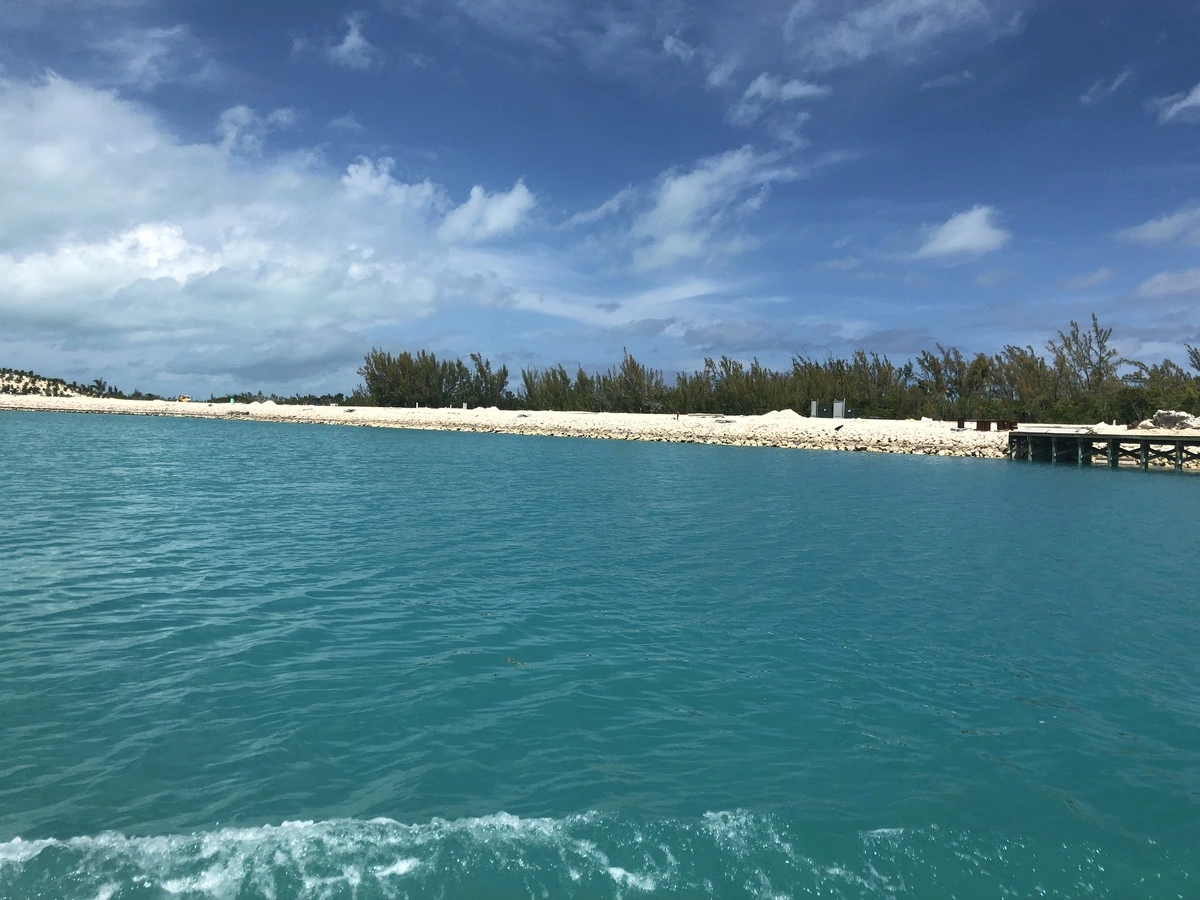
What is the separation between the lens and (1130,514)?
2161 centimetres

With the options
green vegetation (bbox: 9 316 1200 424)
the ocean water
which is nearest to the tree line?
green vegetation (bbox: 9 316 1200 424)

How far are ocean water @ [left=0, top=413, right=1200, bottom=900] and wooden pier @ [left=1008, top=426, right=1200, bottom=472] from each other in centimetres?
2965

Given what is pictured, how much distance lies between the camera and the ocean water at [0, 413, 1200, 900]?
482 centimetres

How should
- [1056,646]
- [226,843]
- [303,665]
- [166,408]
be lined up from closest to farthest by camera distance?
[226,843] < [303,665] < [1056,646] < [166,408]

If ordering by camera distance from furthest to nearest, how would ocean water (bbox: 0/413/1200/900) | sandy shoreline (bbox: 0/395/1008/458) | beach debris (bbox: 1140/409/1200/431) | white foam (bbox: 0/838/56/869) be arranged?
sandy shoreline (bbox: 0/395/1008/458) → beach debris (bbox: 1140/409/1200/431) → ocean water (bbox: 0/413/1200/900) → white foam (bbox: 0/838/56/869)

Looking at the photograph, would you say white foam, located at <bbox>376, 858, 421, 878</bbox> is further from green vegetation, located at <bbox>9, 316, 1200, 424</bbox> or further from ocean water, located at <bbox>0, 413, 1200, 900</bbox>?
green vegetation, located at <bbox>9, 316, 1200, 424</bbox>

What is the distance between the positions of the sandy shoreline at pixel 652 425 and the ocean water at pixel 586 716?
3642 cm

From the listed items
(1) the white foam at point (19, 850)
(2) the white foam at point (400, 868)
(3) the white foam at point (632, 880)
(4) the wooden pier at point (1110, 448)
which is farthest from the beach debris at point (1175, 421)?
(1) the white foam at point (19, 850)

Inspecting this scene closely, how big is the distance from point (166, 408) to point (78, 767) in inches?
4134

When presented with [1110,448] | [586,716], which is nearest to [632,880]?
[586,716]

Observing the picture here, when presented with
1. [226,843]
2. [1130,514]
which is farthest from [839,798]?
[1130,514]

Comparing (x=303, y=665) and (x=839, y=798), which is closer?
(x=839, y=798)

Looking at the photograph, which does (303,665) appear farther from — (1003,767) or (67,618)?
(1003,767)

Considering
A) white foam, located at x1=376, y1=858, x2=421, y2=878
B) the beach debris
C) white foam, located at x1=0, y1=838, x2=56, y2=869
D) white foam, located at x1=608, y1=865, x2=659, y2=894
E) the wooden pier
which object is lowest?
white foam, located at x1=608, y1=865, x2=659, y2=894
